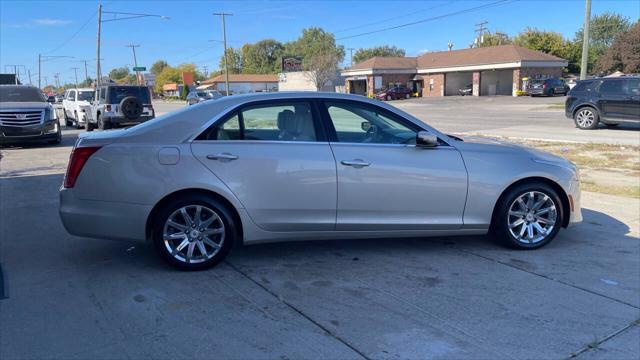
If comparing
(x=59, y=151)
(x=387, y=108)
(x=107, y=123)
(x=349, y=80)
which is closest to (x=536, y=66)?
(x=349, y=80)

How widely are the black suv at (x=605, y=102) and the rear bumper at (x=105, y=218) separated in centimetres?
1643

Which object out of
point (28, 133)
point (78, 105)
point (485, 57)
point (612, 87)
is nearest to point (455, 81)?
point (485, 57)

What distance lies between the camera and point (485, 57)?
56.2 meters

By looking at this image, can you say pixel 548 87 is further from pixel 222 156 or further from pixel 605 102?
pixel 222 156

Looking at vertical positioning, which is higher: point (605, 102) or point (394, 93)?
point (394, 93)

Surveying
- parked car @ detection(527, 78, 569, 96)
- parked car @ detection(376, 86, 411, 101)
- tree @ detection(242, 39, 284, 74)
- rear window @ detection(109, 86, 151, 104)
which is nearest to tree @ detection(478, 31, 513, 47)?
parked car @ detection(376, 86, 411, 101)

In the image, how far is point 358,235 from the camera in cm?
483

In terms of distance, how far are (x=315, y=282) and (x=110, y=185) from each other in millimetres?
1942

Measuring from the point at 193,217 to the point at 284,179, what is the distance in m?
0.87

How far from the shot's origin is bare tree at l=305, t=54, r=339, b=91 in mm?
71312

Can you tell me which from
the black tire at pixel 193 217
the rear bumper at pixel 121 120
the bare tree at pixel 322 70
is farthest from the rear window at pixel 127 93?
the bare tree at pixel 322 70

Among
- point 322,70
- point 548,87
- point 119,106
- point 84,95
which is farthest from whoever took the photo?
point 322,70

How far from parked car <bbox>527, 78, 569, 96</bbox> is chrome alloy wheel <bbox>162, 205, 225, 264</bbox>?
4656cm

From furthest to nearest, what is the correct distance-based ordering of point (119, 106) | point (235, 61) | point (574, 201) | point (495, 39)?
point (235, 61) → point (495, 39) → point (119, 106) → point (574, 201)
